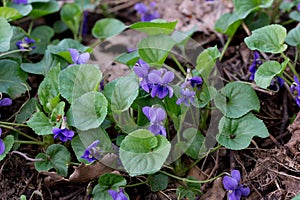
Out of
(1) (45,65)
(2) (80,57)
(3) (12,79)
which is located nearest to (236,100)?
(2) (80,57)

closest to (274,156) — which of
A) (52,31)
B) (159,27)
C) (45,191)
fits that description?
(159,27)

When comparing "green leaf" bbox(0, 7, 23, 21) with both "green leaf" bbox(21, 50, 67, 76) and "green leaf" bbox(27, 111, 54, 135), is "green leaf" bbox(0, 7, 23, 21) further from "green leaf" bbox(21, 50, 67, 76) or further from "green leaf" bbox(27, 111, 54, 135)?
"green leaf" bbox(27, 111, 54, 135)

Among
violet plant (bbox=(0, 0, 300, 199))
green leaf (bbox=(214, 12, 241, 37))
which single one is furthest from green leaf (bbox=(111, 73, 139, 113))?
green leaf (bbox=(214, 12, 241, 37))

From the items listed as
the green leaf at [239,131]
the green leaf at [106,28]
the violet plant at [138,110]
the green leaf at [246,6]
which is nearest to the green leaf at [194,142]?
the violet plant at [138,110]

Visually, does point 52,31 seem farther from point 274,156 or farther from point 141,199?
point 274,156

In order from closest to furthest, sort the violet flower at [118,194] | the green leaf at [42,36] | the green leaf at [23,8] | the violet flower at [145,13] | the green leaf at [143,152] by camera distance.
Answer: the green leaf at [143,152], the violet flower at [118,194], the green leaf at [23,8], the green leaf at [42,36], the violet flower at [145,13]

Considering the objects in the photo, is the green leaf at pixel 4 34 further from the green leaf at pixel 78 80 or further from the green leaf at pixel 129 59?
the green leaf at pixel 129 59
